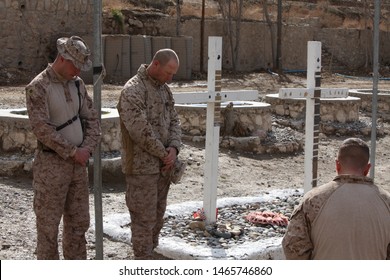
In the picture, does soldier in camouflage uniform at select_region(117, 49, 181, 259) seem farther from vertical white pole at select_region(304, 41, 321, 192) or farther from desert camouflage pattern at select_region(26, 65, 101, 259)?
vertical white pole at select_region(304, 41, 321, 192)

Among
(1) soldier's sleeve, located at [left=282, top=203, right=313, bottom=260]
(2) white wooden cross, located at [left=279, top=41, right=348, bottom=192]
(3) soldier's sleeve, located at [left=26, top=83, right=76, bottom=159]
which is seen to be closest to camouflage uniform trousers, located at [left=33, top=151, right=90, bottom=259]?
(3) soldier's sleeve, located at [left=26, top=83, right=76, bottom=159]

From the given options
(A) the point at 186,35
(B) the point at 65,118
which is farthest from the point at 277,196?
(A) the point at 186,35

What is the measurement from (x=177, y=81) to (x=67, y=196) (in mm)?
16292

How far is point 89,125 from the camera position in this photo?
4.97 meters

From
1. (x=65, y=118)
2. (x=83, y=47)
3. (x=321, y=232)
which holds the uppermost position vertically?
(x=83, y=47)

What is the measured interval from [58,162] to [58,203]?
0.84 ft

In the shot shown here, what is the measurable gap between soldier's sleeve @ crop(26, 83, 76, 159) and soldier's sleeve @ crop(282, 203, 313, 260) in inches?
68.1

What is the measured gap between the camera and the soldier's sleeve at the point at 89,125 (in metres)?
4.93

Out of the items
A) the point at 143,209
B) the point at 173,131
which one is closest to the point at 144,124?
the point at 173,131

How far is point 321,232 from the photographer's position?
3.48m

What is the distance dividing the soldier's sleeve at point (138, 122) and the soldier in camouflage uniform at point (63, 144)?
0.85 feet

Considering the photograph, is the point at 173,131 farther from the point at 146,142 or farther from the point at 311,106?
the point at 311,106

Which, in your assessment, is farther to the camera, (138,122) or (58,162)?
(138,122)
